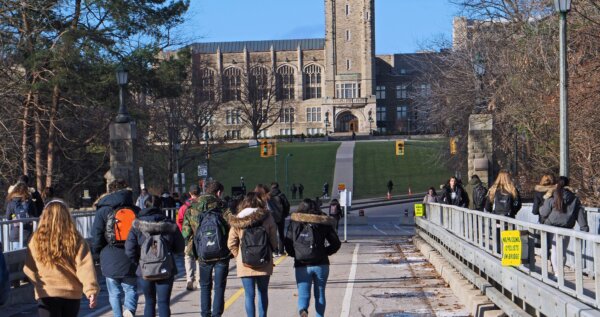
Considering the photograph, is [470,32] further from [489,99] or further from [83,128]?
[83,128]

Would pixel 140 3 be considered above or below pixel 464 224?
above

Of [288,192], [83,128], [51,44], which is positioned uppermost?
[51,44]

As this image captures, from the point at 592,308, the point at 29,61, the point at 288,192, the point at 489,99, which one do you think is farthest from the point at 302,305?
the point at 288,192

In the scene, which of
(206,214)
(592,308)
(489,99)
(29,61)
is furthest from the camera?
(489,99)

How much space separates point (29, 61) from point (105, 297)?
18.0 m

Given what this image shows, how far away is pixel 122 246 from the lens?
10961 mm

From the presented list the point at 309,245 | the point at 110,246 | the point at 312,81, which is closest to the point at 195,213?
the point at 110,246

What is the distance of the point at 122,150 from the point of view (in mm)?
31625

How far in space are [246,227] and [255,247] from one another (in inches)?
10.1

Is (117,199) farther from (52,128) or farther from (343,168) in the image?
(343,168)

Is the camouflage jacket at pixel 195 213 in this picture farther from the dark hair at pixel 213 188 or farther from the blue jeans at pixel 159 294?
the blue jeans at pixel 159 294

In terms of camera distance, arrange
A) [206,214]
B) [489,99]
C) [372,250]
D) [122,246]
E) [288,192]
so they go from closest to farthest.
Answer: [122,246]
[206,214]
[372,250]
[489,99]
[288,192]

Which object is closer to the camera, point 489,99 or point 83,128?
point 489,99

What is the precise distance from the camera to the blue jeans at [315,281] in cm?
1145
